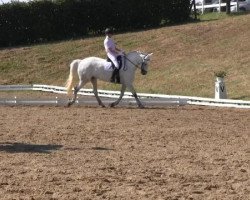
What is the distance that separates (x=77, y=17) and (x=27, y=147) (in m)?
28.7

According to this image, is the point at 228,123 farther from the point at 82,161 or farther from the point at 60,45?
the point at 60,45

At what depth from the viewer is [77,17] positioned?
130ft

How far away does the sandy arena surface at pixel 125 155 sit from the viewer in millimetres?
7891

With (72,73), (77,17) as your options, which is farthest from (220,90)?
(77,17)

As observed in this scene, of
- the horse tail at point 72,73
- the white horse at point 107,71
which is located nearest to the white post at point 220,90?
the white horse at point 107,71

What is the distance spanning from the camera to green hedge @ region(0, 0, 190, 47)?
3900 centimetres

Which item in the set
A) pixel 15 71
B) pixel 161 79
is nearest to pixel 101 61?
pixel 161 79

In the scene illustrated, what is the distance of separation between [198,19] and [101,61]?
2219 centimetres

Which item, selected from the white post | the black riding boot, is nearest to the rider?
the black riding boot

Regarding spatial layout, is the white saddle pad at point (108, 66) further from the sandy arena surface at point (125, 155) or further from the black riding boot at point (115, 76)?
the sandy arena surface at point (125, 155)

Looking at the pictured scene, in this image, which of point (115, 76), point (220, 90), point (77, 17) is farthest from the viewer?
point (77, 17)

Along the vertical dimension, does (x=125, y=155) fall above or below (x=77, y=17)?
below

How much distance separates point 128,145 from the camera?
11.6 meters

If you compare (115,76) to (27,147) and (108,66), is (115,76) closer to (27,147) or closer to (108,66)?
(108,66)
